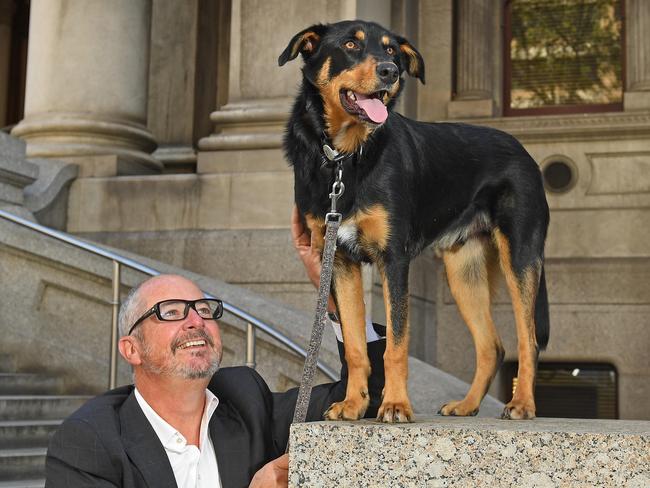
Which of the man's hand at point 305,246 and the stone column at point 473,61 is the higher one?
the stone column at point 473,61

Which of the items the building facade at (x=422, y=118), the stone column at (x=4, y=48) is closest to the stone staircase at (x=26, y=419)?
the building facade at (x=422, y=118)

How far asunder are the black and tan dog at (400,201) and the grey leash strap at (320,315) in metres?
0.22

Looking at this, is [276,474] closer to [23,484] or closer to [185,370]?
[185,370]

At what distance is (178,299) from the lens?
12.6 ft

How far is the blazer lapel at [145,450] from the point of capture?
362 cm

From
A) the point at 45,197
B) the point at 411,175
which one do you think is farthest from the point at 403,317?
the point at 45,197

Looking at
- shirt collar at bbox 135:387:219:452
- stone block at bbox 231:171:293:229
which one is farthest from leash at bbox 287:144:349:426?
stone block at bbox 231:171:293:229

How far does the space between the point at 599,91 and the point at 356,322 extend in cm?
1001

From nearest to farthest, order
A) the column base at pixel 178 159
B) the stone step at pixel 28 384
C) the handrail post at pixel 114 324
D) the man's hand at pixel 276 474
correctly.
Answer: the man's hand at pixel 276 474, the handrail post at pixel 114 324, the stone step at pixel 28 384, the column base at pixel 178 159

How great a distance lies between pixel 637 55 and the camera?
40.5 ft

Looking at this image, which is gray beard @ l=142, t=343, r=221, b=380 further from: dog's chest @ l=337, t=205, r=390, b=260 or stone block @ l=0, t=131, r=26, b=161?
stone block @ l=0, t=131, r=26, b=161

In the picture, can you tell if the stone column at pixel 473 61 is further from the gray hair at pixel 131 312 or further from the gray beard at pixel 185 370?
the gray beard at pixel 185 370

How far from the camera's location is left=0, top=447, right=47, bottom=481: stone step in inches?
258

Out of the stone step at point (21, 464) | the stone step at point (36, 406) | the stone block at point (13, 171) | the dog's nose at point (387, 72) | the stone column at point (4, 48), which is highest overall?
the stone column at point (4, 48)
